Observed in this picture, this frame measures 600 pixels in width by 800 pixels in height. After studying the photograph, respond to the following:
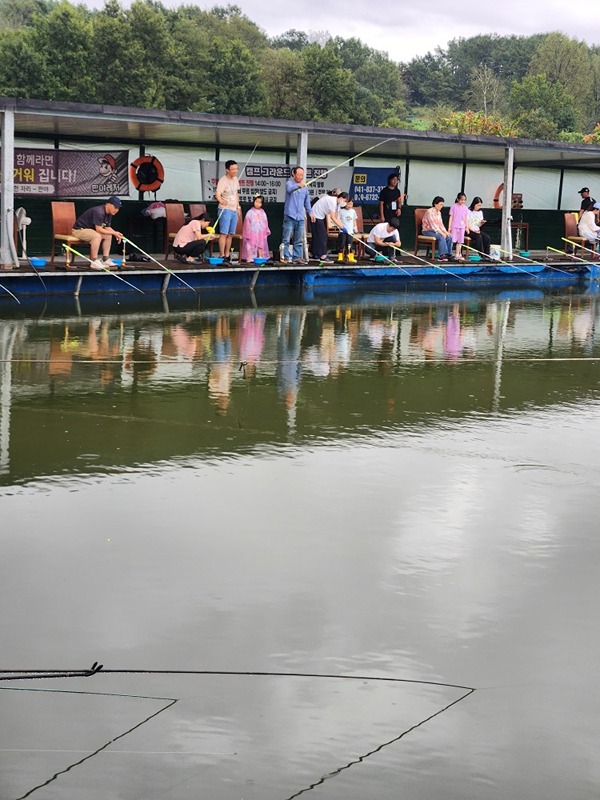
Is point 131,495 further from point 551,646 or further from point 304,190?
point 304,190

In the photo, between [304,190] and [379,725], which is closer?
[379,725]

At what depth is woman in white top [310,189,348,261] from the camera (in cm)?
1975

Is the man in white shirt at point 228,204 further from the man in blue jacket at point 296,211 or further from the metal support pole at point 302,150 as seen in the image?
the metal support pole at point 302,150

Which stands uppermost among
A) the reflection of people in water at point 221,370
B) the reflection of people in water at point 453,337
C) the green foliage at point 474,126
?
the green foliage at point 474,126

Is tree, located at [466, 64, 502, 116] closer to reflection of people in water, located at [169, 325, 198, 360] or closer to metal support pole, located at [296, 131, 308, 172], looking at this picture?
metal support pole, located at [296, 131, 308, 172]

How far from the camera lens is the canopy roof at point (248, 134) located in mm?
16500

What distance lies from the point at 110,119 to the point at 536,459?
1027cm

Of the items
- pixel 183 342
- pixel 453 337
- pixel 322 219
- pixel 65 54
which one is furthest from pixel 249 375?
pixel 65 54

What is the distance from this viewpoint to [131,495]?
7219 mm

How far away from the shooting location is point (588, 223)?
82.1ft

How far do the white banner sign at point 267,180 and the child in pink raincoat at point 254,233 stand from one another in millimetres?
2065

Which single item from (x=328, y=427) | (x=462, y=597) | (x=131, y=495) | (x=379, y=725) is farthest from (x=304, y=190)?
(x=379, y=725)

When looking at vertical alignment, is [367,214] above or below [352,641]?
above

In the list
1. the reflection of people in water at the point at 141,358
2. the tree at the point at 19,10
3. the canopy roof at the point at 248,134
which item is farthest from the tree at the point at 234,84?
the reflection of people in water at the point at 141,358
